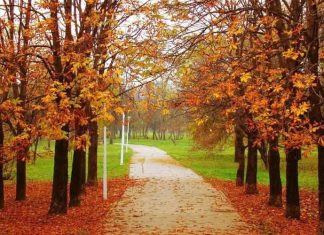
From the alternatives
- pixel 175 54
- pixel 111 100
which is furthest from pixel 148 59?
pixel 111 100

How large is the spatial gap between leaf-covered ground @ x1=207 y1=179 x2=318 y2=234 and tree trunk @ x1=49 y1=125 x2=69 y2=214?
5.18m

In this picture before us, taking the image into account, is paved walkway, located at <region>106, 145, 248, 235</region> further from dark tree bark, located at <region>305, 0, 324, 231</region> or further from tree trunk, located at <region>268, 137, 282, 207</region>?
dark tree bark, located at <region>305, 0, 324, 231</region>

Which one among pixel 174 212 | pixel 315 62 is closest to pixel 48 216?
pixel 174 212

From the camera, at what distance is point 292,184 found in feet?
41.4

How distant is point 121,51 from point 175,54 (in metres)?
1.08

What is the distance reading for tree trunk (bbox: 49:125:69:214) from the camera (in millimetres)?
13211

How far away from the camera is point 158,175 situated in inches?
1078

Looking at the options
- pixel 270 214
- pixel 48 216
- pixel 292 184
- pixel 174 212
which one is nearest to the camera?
pixel 292 184

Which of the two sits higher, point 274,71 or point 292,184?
point 274,71

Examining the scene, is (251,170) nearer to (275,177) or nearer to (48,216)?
(275,177)

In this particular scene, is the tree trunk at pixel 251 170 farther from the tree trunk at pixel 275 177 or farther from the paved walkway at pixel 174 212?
the tree trunk at pixel 275 177

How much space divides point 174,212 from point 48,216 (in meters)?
3.66

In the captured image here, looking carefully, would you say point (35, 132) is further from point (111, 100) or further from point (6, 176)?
point (6, 176)

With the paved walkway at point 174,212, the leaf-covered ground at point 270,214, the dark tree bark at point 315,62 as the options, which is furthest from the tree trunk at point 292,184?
the dark tree bark at point 315,62
